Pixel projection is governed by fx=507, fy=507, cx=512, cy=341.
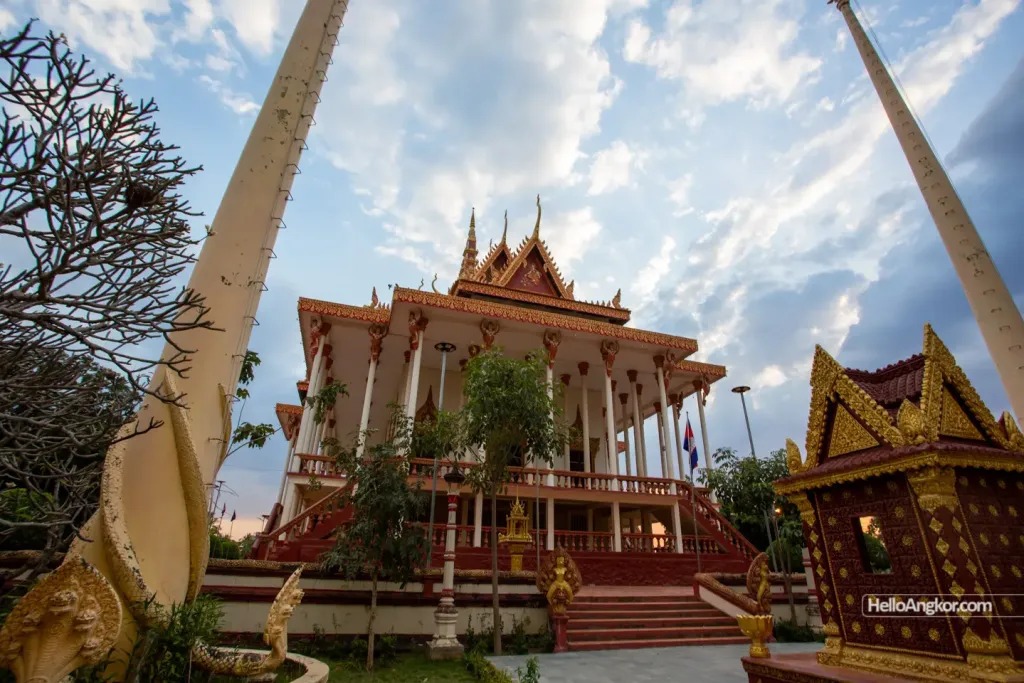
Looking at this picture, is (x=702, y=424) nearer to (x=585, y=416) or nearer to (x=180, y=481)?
(x=585, y=416)

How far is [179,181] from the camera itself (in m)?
4.07

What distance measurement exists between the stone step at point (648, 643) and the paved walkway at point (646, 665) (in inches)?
7.9

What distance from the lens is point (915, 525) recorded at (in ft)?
14.1

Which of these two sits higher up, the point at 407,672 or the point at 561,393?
the point at 561,393

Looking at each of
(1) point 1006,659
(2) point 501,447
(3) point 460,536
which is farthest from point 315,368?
(1) point 1006,659

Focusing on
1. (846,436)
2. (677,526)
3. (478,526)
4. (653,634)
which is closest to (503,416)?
(478,526)

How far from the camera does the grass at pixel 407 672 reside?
609cm

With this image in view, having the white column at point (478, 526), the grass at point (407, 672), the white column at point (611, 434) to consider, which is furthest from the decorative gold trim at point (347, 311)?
the grass at point (407, 672)

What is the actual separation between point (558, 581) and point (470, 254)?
1896 cm

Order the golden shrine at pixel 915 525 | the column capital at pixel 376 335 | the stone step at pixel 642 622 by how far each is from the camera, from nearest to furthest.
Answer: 1. the golden shrine at pixel 915 525
2. the stone step at pixel 642 622
3. the column capital at pixel 376 335

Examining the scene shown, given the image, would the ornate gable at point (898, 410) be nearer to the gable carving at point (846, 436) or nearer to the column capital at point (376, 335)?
the gable carving at point (846, 436)

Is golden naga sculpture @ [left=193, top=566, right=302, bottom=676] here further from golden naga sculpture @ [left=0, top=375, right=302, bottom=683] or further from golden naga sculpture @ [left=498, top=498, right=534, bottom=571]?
golden naga sculpture @ [left=498, top=498, right=534, bottom=571]

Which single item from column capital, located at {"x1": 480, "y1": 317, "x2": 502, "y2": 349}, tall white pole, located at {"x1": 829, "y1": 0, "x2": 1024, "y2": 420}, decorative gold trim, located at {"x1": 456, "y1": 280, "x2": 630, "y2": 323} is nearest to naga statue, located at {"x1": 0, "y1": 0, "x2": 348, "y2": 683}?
tall white pole, located at {"x1": 829, "y1": 0, "x2": 1024, "y2": 420}

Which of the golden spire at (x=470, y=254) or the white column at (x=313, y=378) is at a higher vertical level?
the golden spire at (x=470, y=254)
